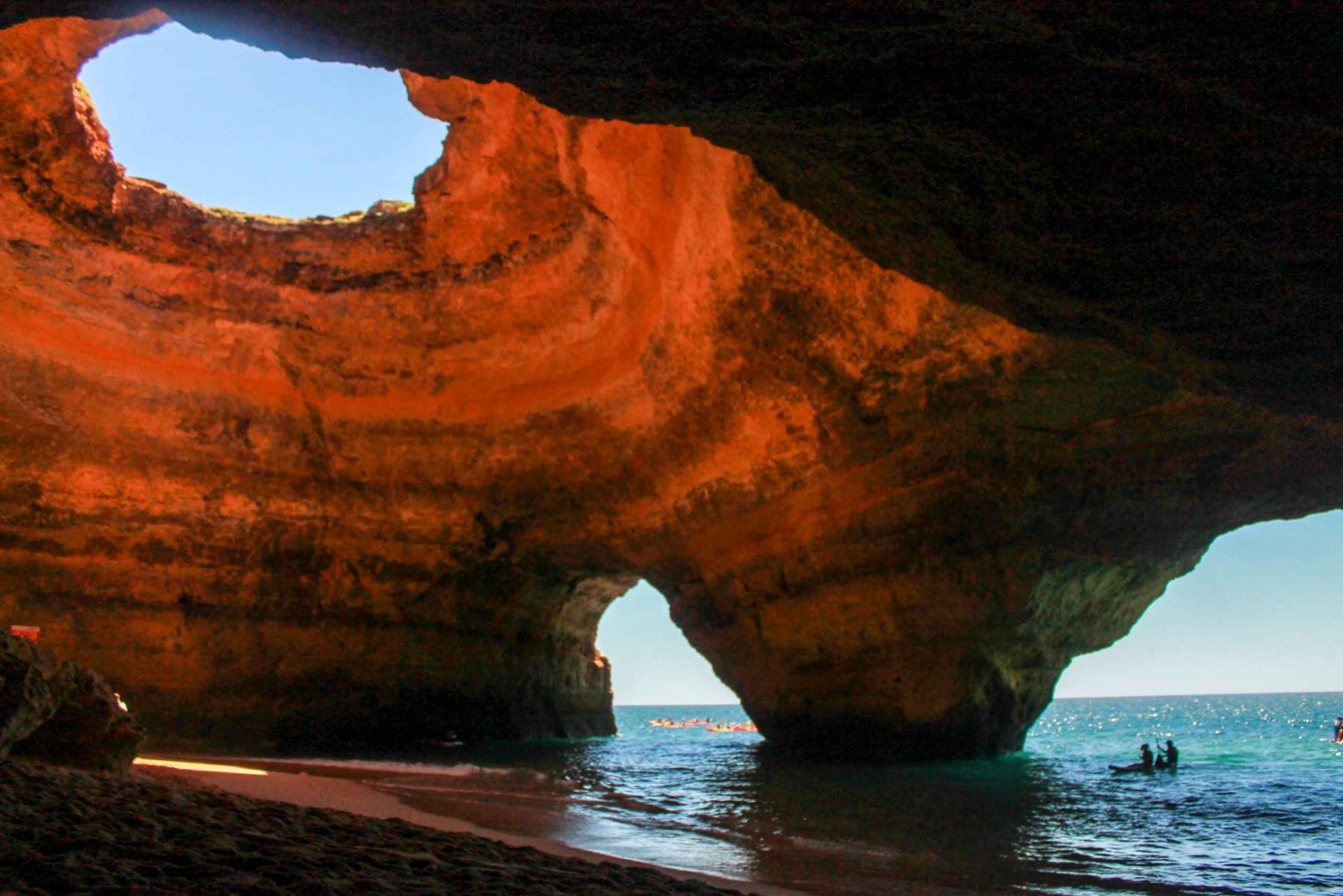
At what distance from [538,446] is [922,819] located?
967 cm

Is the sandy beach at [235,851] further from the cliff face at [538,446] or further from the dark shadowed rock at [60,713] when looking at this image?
the cliff face at [538,446]

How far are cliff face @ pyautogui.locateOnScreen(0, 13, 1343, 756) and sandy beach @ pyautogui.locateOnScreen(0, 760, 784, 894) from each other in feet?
24.8

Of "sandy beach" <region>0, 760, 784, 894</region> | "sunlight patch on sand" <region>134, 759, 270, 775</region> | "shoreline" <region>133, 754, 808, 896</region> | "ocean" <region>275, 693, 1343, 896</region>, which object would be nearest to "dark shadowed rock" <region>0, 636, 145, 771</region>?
"sandy beach" <region>0, 760, 784, 894</region>

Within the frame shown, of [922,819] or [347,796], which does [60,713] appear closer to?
[347,796]

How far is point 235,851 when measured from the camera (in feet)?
11.4

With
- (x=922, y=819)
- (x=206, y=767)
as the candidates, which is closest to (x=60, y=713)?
(x=206, y=767)

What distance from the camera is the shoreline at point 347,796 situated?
524cm

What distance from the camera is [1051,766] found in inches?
591

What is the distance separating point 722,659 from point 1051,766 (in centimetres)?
585

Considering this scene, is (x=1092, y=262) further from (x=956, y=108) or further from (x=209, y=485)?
(x=209, y=485)

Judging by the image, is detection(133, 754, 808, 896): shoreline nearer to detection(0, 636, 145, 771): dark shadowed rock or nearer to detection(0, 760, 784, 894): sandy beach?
detection(0, 760, 784, 894): sandy beach

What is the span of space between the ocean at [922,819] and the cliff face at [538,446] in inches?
93.2

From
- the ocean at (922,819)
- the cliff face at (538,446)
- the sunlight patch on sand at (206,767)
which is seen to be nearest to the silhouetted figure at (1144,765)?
the ocean at (922,819)

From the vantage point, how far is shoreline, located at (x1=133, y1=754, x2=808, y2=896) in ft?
17.2
